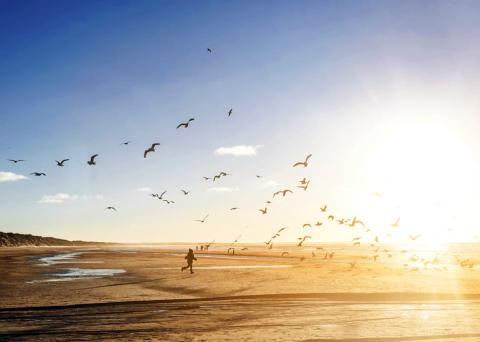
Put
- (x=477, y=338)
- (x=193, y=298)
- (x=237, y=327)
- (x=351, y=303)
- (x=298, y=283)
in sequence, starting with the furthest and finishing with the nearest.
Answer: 1. (x=298, y=283)
2. (x=193, y=298)
3. (x=351, y=303)
4. (x=237, y=327)
5. (x=477, y=338)

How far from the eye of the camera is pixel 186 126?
110 feet

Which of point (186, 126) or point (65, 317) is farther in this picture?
point (186, 126)

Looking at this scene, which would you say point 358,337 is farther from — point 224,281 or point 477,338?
point 224,281

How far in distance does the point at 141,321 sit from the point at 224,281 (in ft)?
51.2

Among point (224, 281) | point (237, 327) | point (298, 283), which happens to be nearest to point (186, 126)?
point (224, 281)

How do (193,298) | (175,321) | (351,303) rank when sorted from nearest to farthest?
(175,321) → (351,303) → (193,298)

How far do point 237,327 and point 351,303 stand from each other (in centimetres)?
854

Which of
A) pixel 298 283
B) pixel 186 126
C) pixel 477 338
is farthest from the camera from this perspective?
pixel 186 126

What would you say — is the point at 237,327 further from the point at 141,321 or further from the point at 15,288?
the point at 15,288

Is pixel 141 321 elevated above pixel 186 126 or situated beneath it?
situated beneath

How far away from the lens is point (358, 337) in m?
14.6

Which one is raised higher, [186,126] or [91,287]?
[186,126]

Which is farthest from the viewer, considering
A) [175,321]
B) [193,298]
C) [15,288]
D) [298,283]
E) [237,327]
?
[298,283]

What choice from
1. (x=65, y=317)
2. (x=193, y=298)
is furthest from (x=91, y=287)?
(x=65, y=317)
